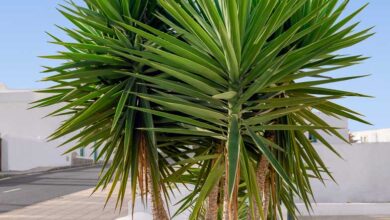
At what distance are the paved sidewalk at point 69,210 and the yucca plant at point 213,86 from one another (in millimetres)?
9266

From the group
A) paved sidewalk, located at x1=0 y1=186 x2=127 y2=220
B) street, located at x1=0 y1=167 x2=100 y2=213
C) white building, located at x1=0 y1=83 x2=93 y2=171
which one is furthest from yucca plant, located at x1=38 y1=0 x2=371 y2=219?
white building, located at x1=0 y1=83 x2=93 y2=171

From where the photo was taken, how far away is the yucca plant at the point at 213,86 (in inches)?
117

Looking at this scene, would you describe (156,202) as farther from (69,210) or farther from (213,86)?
(69,210)

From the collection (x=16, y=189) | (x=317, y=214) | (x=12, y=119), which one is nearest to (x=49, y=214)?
(x=317, y=214)

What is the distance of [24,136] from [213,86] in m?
34.3

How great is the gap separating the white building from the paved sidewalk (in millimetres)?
18064

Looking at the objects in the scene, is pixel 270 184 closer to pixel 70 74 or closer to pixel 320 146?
pixel 70 74

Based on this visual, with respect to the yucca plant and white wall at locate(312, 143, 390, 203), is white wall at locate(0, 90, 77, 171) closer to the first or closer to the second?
white wall at locate(312, 143, 390, 203)

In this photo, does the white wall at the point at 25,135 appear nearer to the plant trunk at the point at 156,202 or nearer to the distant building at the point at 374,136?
the distant building at the point at 374,136

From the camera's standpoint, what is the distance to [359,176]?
1385cm

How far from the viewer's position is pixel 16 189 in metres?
20.6

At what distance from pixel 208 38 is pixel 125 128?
30.7 inches

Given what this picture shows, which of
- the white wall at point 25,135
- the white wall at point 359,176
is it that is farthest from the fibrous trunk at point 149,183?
the white wall at point 25,135

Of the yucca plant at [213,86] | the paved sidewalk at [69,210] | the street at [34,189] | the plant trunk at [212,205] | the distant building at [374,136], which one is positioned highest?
the distant building at [374,136]
